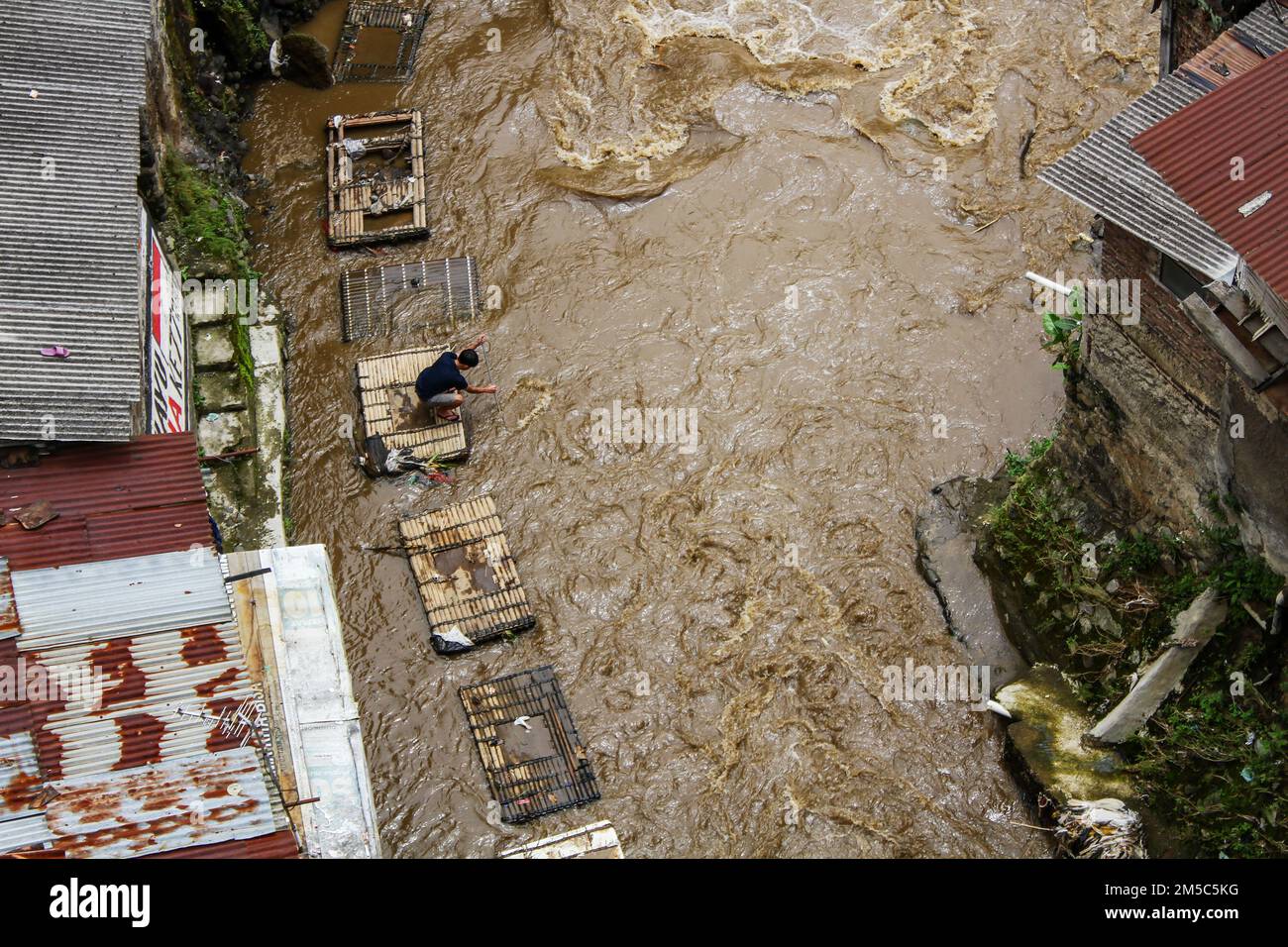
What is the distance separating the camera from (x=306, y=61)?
18516 millimetres

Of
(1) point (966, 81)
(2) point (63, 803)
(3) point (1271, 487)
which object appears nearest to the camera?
(2) point (63, 803)

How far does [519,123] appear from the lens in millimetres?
18266

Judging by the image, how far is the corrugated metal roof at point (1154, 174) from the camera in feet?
35.0

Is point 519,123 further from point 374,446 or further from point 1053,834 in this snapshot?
point 1053,834

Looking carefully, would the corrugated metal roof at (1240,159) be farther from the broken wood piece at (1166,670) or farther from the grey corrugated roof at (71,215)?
the grey corrugated roof at (71,215)

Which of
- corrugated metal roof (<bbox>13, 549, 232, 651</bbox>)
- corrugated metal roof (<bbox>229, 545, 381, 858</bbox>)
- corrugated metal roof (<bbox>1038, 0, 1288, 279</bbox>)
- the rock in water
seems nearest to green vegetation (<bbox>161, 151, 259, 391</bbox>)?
corrugated metal roof (<bbox>229, 545, 381, 858</bbox>)

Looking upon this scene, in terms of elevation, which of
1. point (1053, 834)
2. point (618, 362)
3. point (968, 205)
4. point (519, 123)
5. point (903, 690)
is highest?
point (519, 123)

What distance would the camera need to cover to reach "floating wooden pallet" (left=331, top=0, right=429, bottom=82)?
62.0 ft

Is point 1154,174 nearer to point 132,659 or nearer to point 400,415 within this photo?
point 400,415

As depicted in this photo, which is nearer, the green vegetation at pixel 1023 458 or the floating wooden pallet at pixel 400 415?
the green vegetation at pixel 1023 458

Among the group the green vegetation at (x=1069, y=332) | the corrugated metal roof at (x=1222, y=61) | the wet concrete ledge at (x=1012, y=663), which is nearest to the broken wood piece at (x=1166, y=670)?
the wet concrete ledge at (x=1012, y=663)

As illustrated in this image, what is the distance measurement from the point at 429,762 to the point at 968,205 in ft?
35.1

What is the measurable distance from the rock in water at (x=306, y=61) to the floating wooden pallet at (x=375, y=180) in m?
1.04
